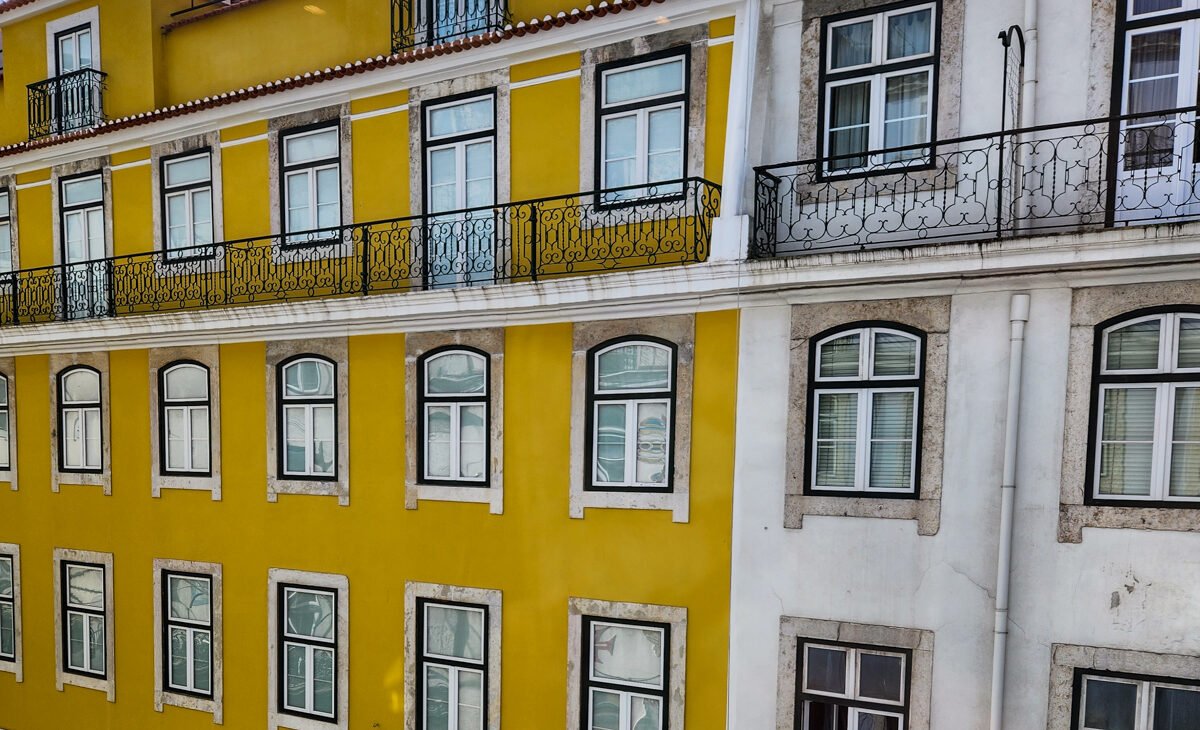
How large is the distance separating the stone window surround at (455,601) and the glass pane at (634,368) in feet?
8.69

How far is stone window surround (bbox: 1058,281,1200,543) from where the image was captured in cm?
620

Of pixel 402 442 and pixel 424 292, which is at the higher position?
pixel 424 292

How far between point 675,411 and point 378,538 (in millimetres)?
3902

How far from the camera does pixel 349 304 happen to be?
8867mm

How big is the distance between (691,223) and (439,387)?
134 inches

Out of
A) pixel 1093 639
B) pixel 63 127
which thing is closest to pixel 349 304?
pixel 63 127

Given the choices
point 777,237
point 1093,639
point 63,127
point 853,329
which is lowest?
point 1093,639

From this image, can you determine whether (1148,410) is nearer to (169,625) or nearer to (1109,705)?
(1109,705)

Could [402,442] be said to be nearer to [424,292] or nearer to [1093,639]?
[424,292]

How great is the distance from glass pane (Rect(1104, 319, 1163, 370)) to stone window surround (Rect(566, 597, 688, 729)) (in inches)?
171

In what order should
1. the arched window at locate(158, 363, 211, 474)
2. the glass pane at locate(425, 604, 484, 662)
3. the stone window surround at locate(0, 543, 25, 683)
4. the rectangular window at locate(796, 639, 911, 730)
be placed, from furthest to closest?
the stone window surround at locate(0, 543, 25, 683)
the arched window at locate(158, 363, 211, 474)
the glass pane at locate(425, 604, 484, 662)
the rectangular window at locate(796, 639, 911, 730)

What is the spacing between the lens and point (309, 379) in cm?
971

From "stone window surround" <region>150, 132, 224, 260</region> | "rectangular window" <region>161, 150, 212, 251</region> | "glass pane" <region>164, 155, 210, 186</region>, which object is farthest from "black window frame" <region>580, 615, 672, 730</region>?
"glass pane" <region>164, 155, 210, 186</region>

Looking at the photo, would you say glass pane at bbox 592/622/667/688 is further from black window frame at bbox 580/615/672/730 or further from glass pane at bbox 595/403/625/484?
glass pane at bbox 595/403/625/484
